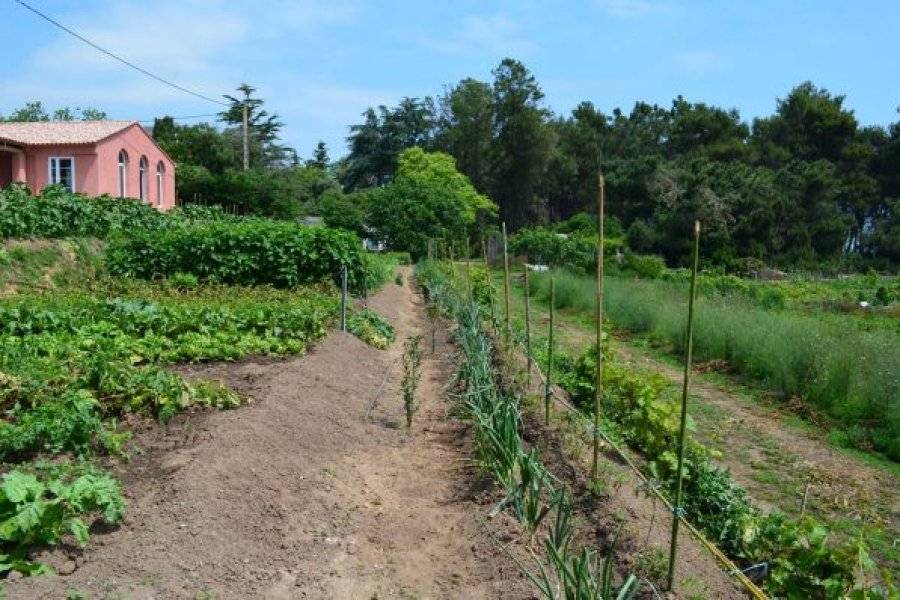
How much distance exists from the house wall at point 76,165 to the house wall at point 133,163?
0.27 m

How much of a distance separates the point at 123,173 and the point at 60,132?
9.70 feet

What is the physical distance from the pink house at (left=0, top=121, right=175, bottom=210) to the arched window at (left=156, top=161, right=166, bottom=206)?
3.26 meters

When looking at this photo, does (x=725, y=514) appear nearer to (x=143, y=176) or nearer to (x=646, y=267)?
(x=646, y=267)

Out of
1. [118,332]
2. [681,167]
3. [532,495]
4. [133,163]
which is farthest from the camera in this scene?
[681,167]

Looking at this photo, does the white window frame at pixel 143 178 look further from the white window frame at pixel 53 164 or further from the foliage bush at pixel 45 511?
the foliage bush at pixel 45 511

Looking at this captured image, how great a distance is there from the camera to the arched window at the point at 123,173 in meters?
34.5

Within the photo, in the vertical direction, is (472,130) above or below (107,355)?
above

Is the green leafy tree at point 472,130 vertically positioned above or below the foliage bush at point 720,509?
above

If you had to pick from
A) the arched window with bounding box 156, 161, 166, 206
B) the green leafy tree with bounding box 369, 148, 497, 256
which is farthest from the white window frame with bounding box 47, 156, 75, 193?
the green leafy tree with bounding box 369, 148, 497, 256

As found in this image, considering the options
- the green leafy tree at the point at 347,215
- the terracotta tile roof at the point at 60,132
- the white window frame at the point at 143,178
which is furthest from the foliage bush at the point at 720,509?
the green leafy tree at the point at 347,215

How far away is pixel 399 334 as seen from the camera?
15.6m

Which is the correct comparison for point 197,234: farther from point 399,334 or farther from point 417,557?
point 417,557

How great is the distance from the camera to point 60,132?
108 ft

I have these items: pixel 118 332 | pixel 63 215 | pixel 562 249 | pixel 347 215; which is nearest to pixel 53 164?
pixel 347 215
